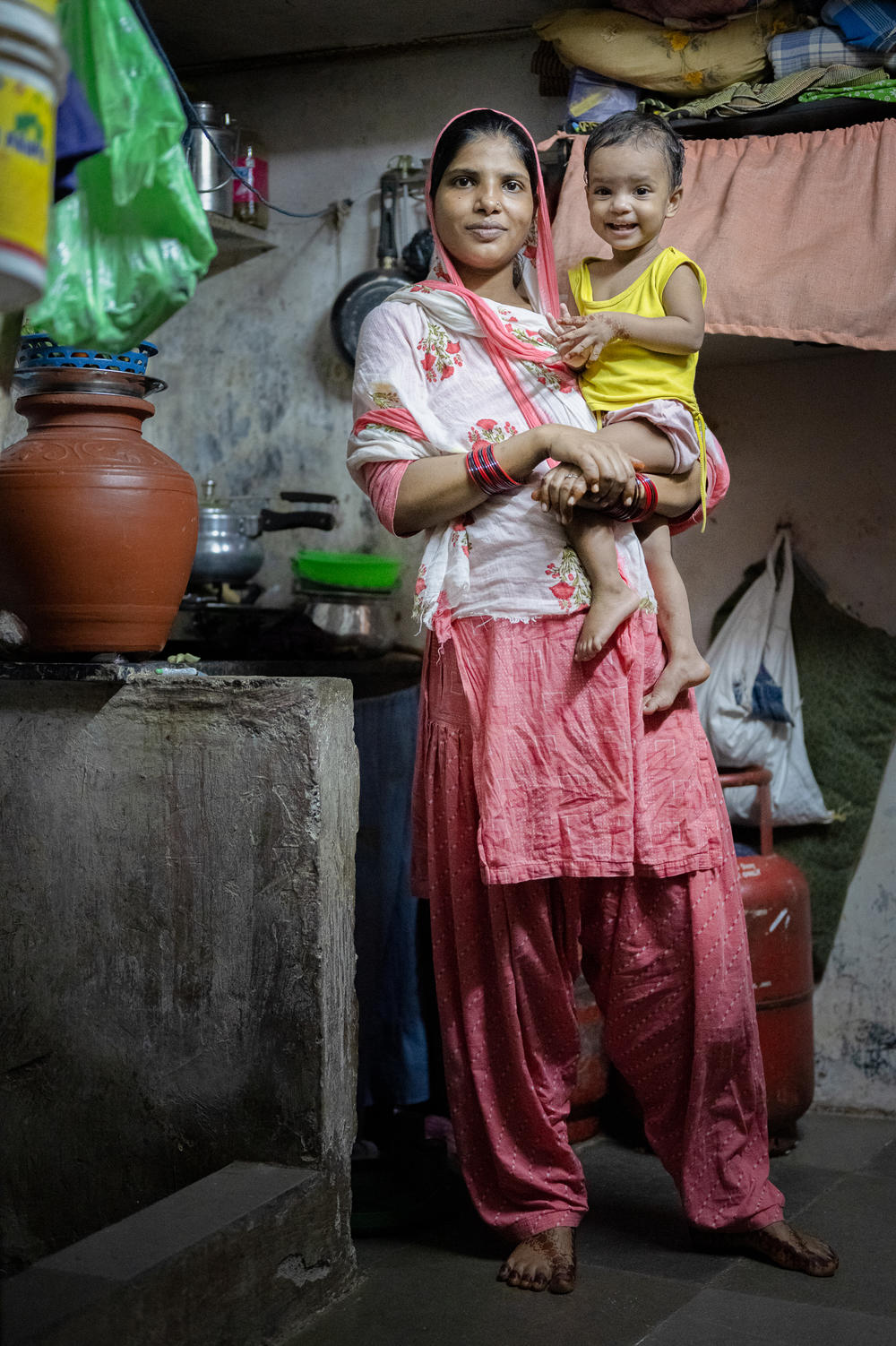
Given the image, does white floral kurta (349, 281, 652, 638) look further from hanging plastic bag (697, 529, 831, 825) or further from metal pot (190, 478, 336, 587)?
metal pot (190, 478, 336, 587)

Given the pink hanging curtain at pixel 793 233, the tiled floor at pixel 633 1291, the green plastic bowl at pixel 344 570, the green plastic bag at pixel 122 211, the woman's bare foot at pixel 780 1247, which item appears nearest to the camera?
the green plastic bag at pixel 122 211

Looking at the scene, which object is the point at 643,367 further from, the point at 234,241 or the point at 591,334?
the point at 234,241

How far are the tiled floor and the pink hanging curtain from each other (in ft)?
5.82

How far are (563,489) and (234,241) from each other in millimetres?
2044

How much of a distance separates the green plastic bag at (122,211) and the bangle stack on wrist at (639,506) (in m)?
0.90

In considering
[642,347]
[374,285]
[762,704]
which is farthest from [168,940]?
[374,285]

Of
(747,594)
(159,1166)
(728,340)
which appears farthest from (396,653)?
(159,1166)

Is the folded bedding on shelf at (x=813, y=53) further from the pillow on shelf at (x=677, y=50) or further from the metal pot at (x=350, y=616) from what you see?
the metal pot at (x=350, y=616)

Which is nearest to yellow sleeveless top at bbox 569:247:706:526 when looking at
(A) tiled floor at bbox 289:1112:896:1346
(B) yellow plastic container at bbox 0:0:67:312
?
(B) yellow plastic container at bbox 0:0:67:312

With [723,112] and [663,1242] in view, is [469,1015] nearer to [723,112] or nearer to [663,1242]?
[663,1242]

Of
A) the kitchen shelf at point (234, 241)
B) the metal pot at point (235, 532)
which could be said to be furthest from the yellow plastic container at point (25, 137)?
the kitchen shelf at point (234, 241)

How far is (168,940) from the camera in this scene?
85.1 inches

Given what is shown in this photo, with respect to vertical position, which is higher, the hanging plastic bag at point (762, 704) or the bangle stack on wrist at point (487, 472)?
the bangle stack on wrist at point (487, 472)

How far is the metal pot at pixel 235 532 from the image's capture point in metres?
3.38
